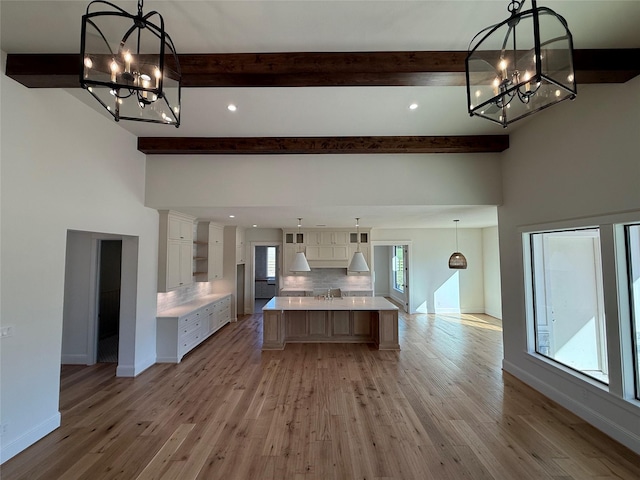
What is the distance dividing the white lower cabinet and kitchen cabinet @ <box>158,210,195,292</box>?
478 mm

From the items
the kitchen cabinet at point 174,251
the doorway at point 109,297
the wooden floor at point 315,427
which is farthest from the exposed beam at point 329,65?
the doorway at point 109,297

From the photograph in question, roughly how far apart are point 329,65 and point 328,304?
4382 mm

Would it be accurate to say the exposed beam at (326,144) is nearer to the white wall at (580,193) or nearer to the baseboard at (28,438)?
the white wall at (580,193)

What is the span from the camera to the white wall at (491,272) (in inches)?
309

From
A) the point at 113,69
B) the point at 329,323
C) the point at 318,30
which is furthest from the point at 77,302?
the point at 318,30

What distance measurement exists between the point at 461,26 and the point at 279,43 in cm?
141

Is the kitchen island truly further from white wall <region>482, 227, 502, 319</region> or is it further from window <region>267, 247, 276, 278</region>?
window <region>267, 247, 276, 278</region>

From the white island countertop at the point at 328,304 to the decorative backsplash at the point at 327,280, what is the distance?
6.10ft

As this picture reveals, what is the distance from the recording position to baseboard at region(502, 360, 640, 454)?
264 cm

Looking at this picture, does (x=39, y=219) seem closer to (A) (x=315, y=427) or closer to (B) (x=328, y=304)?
(A) (x=315, y=427)

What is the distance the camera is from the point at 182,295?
5.91 m

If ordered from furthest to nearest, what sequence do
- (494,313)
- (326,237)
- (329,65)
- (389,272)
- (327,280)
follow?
(389,272)
(327,280)
(326,237)
(494,313)
(329,65)

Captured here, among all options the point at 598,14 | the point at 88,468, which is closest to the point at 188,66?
the point at 598,14

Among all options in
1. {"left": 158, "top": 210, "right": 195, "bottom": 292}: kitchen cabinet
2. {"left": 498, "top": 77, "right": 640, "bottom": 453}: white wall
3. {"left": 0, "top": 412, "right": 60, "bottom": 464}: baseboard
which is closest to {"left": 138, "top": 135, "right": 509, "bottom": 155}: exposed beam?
{"left": 498, "top": 77, "right": 640, "bottom": 453}: white wall
